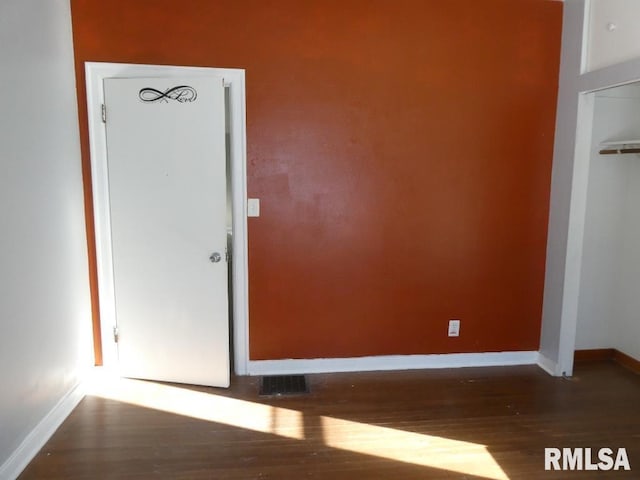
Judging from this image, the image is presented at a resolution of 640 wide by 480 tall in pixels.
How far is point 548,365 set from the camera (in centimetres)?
327

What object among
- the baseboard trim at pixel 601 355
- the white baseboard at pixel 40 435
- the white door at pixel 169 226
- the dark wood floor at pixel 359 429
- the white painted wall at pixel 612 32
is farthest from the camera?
the baseboard trim at pixel 601 355

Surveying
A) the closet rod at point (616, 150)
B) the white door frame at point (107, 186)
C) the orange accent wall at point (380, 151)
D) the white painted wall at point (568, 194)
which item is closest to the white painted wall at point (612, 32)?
the white painted wall at point (568, 194)

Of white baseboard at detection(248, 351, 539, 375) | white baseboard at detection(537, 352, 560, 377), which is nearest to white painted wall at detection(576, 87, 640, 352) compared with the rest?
white baseboard at detection(537, 352, 560, 377)

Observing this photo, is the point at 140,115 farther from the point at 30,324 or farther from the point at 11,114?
the point at 30,324

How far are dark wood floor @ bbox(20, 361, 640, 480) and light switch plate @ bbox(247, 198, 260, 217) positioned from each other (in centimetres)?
116

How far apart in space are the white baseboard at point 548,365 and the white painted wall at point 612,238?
1.17ft

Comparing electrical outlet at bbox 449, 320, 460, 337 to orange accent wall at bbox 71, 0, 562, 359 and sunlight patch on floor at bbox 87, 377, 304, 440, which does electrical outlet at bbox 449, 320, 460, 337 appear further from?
sunlight patch on floor at bbox 87, 377, 304, 440

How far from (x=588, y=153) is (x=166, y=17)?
114 inches

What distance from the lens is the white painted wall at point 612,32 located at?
2.53m

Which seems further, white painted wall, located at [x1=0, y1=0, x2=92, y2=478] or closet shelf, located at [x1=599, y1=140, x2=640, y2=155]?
closet shelf, located at [x1=599, y1=140, x2=640, y2=155]

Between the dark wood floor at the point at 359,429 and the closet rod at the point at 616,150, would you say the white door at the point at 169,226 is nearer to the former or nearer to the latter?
the dark wood floor at the point at 359,429

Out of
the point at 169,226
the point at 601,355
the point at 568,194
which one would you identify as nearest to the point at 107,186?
the point at 169,226

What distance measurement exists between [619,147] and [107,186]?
11.8ft

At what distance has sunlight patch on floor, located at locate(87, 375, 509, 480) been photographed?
2250mm
